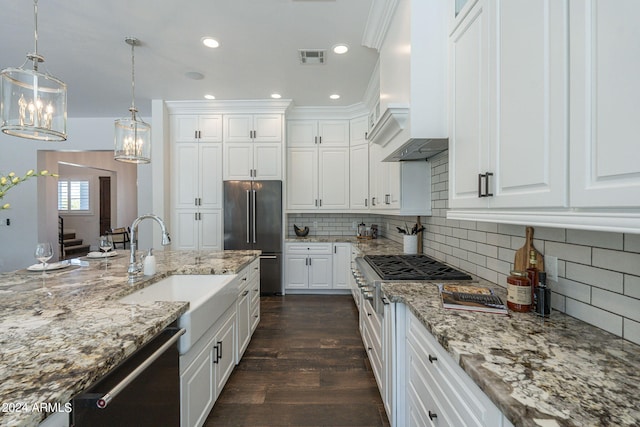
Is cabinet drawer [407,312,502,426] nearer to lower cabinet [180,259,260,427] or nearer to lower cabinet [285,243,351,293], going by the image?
lower cabinet [180,259,260,427]

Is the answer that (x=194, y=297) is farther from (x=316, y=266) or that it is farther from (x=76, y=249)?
(x=76, y=249)

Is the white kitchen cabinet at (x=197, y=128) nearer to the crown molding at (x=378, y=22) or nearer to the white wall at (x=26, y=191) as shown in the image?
the white wall at (x=26, y=191)

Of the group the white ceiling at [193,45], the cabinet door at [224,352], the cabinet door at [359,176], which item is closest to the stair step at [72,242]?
the white ceiling at [193,45]

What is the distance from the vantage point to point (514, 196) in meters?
1.02

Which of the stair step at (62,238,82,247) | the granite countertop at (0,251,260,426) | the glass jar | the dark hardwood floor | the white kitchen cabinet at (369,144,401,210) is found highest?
the white kitchen cabinet at (369,144,401,210)

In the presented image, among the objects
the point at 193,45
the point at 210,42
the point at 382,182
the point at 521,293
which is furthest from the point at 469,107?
the point at 193,45

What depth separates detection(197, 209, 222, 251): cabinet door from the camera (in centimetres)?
437

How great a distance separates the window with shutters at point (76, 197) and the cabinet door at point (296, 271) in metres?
8.69

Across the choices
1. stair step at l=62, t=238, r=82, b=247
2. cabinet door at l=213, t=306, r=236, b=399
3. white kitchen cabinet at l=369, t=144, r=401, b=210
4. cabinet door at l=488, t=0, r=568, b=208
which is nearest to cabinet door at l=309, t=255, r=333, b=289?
white kitchen cabinet at l=369, t=144, r=401, b=210

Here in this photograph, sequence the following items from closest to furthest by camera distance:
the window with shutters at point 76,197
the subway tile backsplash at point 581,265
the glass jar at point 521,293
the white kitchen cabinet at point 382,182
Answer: the subway tile backsplash at point 581,265, the glass jar at point 521,293, the white kitchen cabinet at point 382,182, the window with shutters at point 76,197

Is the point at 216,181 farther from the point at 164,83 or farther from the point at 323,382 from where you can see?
the point at 323,382

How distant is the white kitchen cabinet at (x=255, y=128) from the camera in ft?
14.3

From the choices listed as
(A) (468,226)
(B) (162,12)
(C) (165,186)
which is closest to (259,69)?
(B) (162,12)

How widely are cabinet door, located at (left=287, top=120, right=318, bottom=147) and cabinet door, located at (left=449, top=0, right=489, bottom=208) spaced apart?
3128mm
